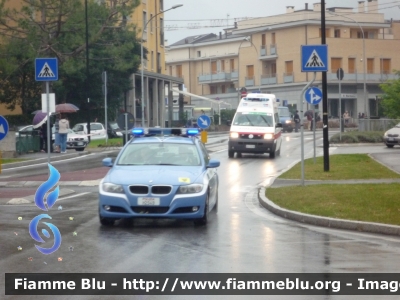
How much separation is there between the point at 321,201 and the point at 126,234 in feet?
16.9

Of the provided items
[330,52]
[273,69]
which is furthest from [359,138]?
→ [273,69]

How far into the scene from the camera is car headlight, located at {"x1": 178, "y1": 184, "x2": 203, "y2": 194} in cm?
1427

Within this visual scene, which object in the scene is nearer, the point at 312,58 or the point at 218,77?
the point at 312,58

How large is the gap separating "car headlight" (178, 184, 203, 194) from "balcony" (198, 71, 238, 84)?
296 ft

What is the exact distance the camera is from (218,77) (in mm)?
107312

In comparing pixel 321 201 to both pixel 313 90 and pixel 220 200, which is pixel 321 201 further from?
pixel 313 90

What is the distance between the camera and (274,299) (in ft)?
28.0

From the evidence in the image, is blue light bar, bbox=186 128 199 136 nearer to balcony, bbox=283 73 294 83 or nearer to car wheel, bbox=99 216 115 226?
car wheel, bbox=99 216 115 226

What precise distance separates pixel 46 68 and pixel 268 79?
74.3m

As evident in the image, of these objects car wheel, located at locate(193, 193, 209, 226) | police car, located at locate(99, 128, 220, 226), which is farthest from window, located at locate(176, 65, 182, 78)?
car wheel, located at locate(193, 193, 209, 226)

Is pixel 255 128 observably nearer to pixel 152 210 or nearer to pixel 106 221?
pixel 106 221

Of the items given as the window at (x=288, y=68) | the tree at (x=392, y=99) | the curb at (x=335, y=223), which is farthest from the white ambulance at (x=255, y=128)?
the window at (x=288, y=68)

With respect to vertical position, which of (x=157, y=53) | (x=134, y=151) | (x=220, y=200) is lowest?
(x=220, y=200)

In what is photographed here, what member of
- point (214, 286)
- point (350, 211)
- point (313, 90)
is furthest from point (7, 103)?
point (214, 286)
